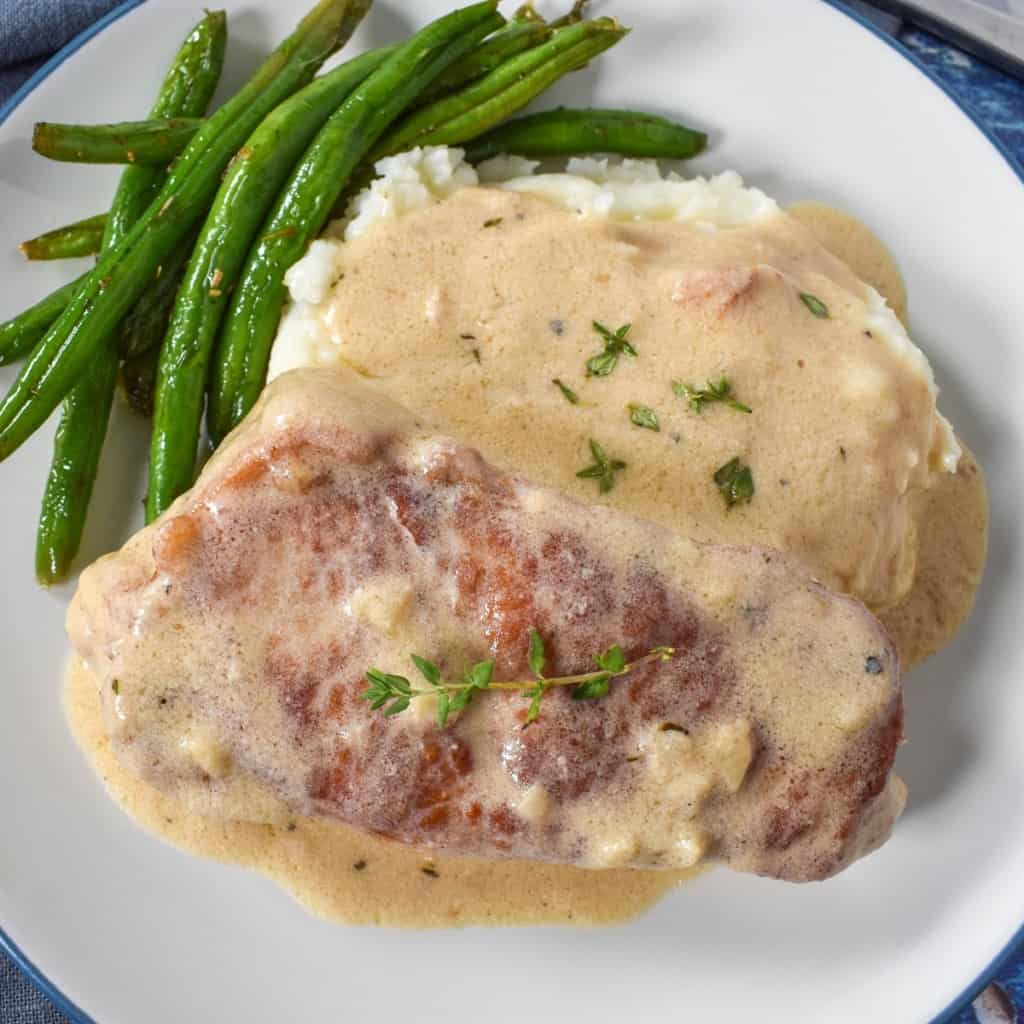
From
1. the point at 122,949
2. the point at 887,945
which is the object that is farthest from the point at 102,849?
the point at 887,945

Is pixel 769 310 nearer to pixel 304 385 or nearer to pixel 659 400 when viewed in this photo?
pixel 659 400

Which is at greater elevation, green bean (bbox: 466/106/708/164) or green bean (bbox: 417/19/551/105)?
green bean (bbox: 417/19/551/105)

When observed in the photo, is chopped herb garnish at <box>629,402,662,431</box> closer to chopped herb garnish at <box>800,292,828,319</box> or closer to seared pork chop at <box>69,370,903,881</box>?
seared pork chop at <box>69,370,903,881</box>

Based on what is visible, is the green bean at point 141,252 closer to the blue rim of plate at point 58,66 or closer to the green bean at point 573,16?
the blue rim of plate at point 58,66

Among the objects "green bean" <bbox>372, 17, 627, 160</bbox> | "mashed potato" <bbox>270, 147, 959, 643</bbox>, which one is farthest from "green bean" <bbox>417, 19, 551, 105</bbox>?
"mashed potato" <bbox>270, 147, 959, 643</bbox>

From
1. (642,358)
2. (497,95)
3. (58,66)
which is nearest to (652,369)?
(642,358)

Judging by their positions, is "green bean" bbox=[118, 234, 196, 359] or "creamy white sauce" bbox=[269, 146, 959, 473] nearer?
"creamy white sauce" bbox=[269, 146, 959, 473]
